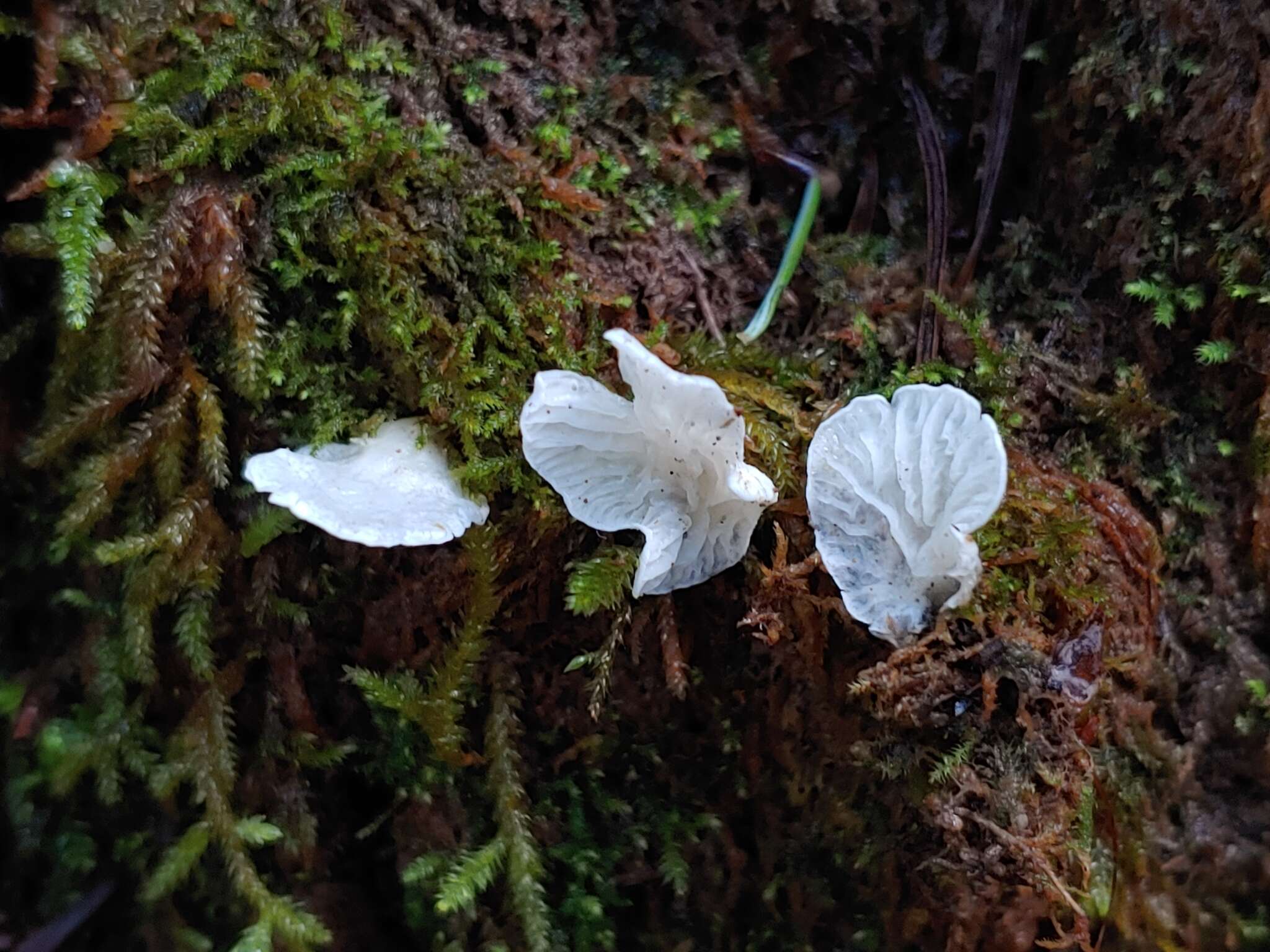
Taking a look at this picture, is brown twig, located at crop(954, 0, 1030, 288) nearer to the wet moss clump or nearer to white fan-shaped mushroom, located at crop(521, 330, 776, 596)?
the wet moss clump

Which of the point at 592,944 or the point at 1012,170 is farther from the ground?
the point at 1012,170

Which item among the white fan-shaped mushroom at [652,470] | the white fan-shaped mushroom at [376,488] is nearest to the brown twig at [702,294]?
the white fan-shaped mushroom at [652,470]

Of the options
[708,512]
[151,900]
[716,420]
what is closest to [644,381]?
[716,420]

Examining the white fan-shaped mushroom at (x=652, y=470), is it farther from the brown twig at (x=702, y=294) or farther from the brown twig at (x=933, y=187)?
the brown twig at (x=933, y=187)

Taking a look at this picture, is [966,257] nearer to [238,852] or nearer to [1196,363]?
[1196,363]

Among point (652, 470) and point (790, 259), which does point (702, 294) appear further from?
point (652, 470)

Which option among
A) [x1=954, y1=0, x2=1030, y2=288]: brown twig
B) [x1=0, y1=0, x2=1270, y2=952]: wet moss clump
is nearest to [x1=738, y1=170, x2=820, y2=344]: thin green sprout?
[x1=0, y1=0, x2=1270, y2=952]: wet moss clump
